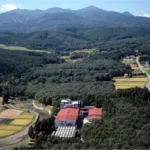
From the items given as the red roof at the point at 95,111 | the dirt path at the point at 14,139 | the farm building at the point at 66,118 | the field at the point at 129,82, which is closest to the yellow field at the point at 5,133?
the dirt path at the point at 14,139

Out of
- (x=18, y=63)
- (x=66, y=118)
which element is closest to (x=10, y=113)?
(x=66, y=118)

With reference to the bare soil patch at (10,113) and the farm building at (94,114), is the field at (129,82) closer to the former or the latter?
the farm building at (94,114)

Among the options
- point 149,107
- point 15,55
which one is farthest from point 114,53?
point 149,107

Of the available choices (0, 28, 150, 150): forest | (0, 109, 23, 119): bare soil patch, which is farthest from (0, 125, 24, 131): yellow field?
(0, 28, 150, 150): forest

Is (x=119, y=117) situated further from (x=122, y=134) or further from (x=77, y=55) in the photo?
(x=77, y=55)

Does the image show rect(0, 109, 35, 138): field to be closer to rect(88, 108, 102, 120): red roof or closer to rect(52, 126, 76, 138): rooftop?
rect(52, 126, 76, 138): rooftop

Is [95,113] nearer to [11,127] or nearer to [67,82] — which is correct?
[11,127]
